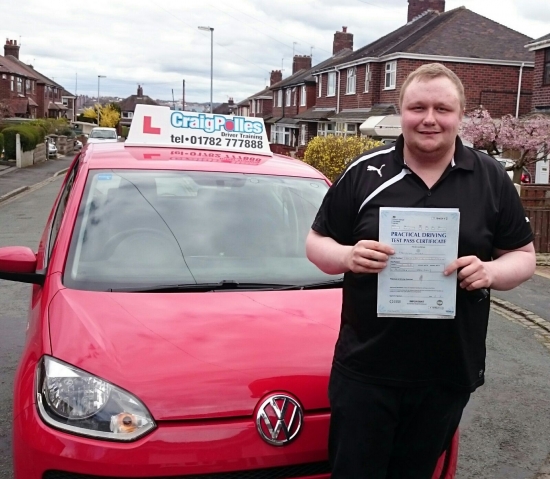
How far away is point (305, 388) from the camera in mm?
2352

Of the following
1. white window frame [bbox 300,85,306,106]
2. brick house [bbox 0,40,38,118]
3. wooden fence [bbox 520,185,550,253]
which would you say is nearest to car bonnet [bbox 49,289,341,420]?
wooden fence [bbox 520,185,550,253]

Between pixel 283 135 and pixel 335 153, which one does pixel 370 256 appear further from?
pixel 283 135

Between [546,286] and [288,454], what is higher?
[288,454]

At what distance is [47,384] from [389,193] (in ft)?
4.48

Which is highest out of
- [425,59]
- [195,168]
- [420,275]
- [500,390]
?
[425,59]

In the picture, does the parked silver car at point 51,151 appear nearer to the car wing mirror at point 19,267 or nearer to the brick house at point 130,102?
the car wing mirror at point 19,267

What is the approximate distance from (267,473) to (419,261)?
90cm

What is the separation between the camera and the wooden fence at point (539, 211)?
1087cm

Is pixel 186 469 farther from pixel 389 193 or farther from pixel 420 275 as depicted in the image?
pixel 389 193

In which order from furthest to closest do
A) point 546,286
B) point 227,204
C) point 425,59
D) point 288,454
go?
point 425,59 < point 546,286 < point 227,204 < point 288,454

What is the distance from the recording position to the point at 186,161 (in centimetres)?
377

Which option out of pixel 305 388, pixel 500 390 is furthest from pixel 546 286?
pixel 305 388

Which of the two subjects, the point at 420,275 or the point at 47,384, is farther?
the point at 47,384

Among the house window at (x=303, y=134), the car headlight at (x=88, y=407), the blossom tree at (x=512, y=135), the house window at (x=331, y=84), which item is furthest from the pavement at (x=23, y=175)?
the house window at (x=303, y=134)
